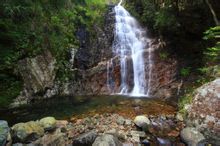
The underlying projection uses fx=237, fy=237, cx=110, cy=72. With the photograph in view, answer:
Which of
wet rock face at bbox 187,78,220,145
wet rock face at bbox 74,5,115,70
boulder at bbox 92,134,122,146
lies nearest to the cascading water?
wet rock face at bbox 74,5,115,70

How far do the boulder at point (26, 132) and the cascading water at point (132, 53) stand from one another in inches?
236

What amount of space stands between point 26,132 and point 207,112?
459cm

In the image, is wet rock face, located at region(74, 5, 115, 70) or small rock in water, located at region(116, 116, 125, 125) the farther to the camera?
wet rock face, located at region(74, 5, 115, 70)

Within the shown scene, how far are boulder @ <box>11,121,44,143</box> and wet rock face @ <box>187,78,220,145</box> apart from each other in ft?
13.2

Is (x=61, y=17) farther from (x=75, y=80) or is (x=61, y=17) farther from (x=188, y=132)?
(x=188, y=132)

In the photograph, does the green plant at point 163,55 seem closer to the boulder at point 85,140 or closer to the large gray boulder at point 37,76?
the large gray boulder at point 37,76

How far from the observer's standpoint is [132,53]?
12.9 meters

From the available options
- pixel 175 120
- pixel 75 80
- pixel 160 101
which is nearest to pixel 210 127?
pixel 175 120

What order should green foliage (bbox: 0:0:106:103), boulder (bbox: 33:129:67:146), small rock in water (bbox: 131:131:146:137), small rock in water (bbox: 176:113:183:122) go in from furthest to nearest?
green foliage (bbox: 0:0:106:103)
small rock in water (bbox: 176:113:183:122)
small rock in water (bbox: 131:131:146:137)
boulder (bbox: 33:129:67:146)

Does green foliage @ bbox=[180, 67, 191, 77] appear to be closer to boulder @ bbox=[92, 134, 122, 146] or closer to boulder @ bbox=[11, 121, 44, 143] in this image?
boulder @ bbox=[92, 134, 122, 146]

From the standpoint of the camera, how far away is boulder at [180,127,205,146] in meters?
5.41

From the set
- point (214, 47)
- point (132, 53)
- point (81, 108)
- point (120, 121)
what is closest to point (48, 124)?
point (120, 121)

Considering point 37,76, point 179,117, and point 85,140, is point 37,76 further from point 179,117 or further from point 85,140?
point 179,117

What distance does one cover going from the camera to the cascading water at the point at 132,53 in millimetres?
11773
